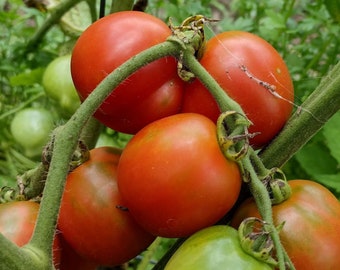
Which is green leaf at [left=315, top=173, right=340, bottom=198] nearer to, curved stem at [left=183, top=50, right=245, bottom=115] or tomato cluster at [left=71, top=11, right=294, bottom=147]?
tomato cluster at [left=71, top=11, right=294, bottom=147]

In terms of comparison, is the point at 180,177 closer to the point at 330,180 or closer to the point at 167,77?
the point at 167,77

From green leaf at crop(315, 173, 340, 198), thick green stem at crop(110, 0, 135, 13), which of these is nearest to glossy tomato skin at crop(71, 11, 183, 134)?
thick green stem at crop(110, 0, 135, 13)

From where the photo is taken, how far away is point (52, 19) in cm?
152

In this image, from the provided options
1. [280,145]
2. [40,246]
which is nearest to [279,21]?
[280,145]

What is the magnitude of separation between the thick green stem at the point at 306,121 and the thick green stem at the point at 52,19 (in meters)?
0.75

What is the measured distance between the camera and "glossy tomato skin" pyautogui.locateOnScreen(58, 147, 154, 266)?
2.63 ft

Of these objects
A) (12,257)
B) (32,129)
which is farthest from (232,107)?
(32,129)

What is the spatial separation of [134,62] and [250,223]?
204mm

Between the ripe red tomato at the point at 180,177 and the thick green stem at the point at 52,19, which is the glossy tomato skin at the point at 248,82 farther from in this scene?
the thick green stem at the point at 52,19

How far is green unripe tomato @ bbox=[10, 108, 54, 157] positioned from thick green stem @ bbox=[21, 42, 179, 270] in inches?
28.9

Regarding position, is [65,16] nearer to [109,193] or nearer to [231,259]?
[109,193]

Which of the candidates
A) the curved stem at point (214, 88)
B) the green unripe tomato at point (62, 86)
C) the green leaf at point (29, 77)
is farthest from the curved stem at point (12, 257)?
the green leaf at point (29, 77)

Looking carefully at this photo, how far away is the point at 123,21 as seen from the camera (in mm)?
796

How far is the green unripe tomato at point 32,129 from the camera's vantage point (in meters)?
1.45
